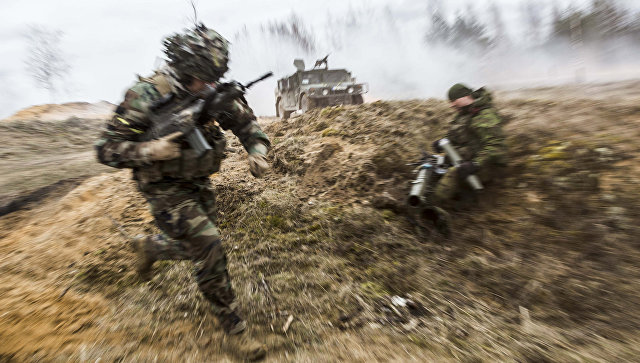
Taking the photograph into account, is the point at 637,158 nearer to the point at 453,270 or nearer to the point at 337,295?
the point at 453,270

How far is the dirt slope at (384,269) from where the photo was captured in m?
1.98

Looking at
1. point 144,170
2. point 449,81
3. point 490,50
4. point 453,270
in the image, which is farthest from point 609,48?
point 144,170

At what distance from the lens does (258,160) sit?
235cm

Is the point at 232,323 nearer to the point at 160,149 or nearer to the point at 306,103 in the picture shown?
the point at 160,149

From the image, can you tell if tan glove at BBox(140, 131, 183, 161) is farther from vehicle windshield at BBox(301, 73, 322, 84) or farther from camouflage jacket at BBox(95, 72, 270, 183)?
vehicle windshield at BBox(301, 73, 322, 84)

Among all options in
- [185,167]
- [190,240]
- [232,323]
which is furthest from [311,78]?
[232,323]

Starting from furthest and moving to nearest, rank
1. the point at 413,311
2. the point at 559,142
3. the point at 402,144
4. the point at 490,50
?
the point at 490,50, the point at 402,144, the point at 559,142, the point at 413,311

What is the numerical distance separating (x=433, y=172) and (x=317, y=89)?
6.35 meters

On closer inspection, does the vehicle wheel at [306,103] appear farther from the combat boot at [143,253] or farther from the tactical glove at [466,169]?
the combat boot at [143,253]

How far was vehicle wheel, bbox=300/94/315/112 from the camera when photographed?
884 centimetres

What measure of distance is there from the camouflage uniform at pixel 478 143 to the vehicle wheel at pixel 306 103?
5810 mm

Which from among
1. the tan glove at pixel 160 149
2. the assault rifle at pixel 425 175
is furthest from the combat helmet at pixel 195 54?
the assault rifle at pixel 425 175

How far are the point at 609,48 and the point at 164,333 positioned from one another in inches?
625

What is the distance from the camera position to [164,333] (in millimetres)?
2174
